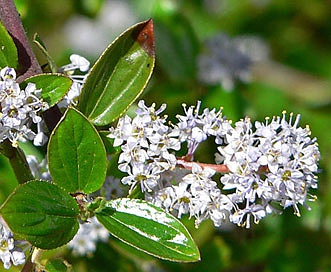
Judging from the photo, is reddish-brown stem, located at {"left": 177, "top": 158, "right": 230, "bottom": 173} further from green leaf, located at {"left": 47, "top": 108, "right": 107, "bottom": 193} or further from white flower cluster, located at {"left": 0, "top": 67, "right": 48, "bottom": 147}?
white flower cluster, located at {"left": 0, "top": 67, "right": 48, "bottom": 147}

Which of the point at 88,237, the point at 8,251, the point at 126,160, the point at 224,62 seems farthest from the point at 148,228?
the point at 224,62

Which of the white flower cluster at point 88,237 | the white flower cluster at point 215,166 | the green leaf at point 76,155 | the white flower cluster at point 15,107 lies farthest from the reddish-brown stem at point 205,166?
the white flower cluster at point 88,237

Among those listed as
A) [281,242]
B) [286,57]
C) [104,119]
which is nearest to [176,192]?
[104,119]

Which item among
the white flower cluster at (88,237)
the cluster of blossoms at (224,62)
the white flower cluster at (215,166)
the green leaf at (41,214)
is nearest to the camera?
the green leaf at (41,214)

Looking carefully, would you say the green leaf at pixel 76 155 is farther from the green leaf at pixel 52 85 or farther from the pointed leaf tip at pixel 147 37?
the pointed leaf tip at pixel 147 37

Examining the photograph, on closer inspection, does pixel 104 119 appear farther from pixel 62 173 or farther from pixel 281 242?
pixel 281 242

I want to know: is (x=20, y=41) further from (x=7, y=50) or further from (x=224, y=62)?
(x=224, y=62)
